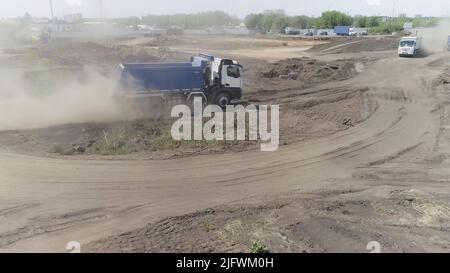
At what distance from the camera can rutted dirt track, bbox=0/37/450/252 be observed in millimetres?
9086

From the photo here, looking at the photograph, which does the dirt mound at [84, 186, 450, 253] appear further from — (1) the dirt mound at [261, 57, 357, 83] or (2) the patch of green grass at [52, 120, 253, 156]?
(1) the dirt mound at [261, 57, 357, 83]

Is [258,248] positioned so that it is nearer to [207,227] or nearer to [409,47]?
[207,227]

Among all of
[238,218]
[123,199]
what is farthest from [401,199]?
[123,199]

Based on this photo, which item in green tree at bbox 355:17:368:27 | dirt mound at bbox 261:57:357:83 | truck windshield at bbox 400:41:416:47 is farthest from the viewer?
green tree at bbox 355:17:368:27

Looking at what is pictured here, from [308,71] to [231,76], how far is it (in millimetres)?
14573

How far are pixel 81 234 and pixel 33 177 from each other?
13.9 feet

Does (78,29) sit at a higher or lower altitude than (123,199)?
higher

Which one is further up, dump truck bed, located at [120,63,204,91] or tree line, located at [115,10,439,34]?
tree line, located at [115,10,439,34]

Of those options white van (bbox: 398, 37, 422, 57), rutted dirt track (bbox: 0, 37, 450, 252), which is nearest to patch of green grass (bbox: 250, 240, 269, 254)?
rutted dirt track (bbox: 0, 37, 450, 252)

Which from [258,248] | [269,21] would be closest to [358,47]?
[258,248]

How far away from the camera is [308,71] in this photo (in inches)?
1339

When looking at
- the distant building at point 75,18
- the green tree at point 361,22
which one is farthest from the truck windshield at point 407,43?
the green tree at point 361,22

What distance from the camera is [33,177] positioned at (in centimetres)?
1231
